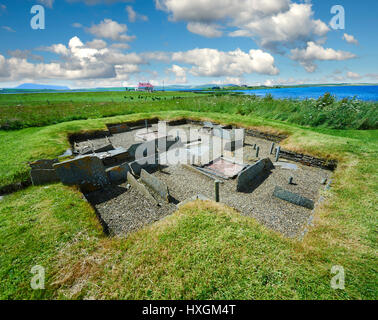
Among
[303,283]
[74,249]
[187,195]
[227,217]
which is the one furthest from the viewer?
[187,195]

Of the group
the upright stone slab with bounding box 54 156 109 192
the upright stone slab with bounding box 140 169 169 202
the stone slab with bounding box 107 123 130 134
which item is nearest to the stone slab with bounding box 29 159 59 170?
the upright stone slab with bounding box 54 156 109 192

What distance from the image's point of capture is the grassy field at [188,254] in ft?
11.4

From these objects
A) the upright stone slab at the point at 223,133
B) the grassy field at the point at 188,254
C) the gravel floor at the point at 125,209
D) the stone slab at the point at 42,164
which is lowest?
the gravel floor at the point at 125,209

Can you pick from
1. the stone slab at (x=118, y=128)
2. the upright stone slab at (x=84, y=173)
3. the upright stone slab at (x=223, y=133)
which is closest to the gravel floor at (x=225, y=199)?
the upright stone slab at (x=84, y=173)

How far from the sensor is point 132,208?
709 cm

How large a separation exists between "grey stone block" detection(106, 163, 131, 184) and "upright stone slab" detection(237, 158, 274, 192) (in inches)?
233

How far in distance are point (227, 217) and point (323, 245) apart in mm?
2582

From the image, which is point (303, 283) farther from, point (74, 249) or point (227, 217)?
point (74, 249)

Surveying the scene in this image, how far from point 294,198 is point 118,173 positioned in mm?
8480

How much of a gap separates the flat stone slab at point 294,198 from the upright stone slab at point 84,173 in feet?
27.2

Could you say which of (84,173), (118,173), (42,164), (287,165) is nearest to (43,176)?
(42,164)
